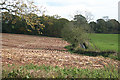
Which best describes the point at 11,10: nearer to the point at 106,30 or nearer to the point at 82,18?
the point at 82,18

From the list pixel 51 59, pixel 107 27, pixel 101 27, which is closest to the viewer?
pixel 51 59

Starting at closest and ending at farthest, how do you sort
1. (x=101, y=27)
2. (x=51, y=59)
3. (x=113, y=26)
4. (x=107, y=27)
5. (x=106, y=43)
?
(x=51, y=59) < (x=106, y=43) < (x=113, y=26) < (x=101, y=27) < (x=107, y=27)

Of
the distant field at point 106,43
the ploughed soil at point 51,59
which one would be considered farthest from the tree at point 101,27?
the ploughed soil at point 51,59

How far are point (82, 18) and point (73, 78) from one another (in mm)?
14574

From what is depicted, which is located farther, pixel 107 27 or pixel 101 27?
pixel 107 27

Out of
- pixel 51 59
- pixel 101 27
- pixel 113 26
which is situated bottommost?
pixel 51 59

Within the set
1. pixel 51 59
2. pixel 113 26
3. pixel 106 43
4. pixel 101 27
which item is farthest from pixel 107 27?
pixel 51 59

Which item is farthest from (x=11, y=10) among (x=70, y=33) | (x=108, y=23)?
(x=108, y=23)

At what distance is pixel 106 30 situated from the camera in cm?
4597

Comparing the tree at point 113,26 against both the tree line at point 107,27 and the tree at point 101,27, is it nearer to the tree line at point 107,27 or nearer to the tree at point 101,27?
the tree line at point 107,27

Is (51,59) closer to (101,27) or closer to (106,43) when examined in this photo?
(106,43)

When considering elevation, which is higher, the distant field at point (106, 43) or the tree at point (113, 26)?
the tree at point (113, 26)

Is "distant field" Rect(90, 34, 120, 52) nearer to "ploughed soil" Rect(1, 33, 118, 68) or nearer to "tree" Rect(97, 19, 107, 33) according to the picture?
"ploughed soil" Rect(1, 33, 118, 68)

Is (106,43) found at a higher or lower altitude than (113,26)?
lower
